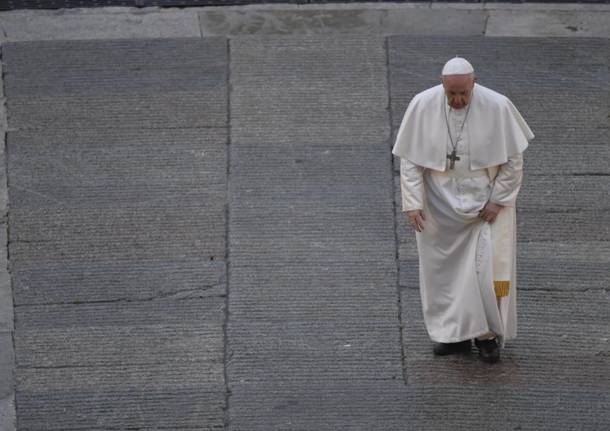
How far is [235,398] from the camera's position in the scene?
7516 mm

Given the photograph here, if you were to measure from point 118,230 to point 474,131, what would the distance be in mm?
2790

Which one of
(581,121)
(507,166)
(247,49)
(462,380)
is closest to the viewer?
(507,166)

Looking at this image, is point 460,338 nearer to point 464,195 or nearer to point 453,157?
point 464,195

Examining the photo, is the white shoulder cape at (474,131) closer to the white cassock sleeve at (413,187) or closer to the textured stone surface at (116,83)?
the white cassock sleeve at (413,187)

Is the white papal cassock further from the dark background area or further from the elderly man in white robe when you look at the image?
the dark background area

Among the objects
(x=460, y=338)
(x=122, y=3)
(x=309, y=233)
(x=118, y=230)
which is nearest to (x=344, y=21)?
(x=122, y=3)

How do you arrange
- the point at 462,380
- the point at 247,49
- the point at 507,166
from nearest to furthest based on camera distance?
the point at 507,166 → the point at 462,380 → the point at 247,49

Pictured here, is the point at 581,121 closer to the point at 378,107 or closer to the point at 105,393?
the point at 378,107

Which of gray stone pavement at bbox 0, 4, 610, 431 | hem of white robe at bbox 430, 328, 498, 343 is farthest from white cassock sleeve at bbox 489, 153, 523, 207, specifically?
gray stone pavement at bbox 0, 4, 610, 431

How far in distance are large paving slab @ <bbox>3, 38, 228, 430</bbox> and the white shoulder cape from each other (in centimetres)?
178

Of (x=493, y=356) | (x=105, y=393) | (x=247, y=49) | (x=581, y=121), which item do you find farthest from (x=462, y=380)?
(x=247, y=49)

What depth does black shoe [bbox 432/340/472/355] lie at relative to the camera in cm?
775

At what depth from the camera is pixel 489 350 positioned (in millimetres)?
7676

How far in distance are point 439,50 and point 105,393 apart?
401 centimetres
